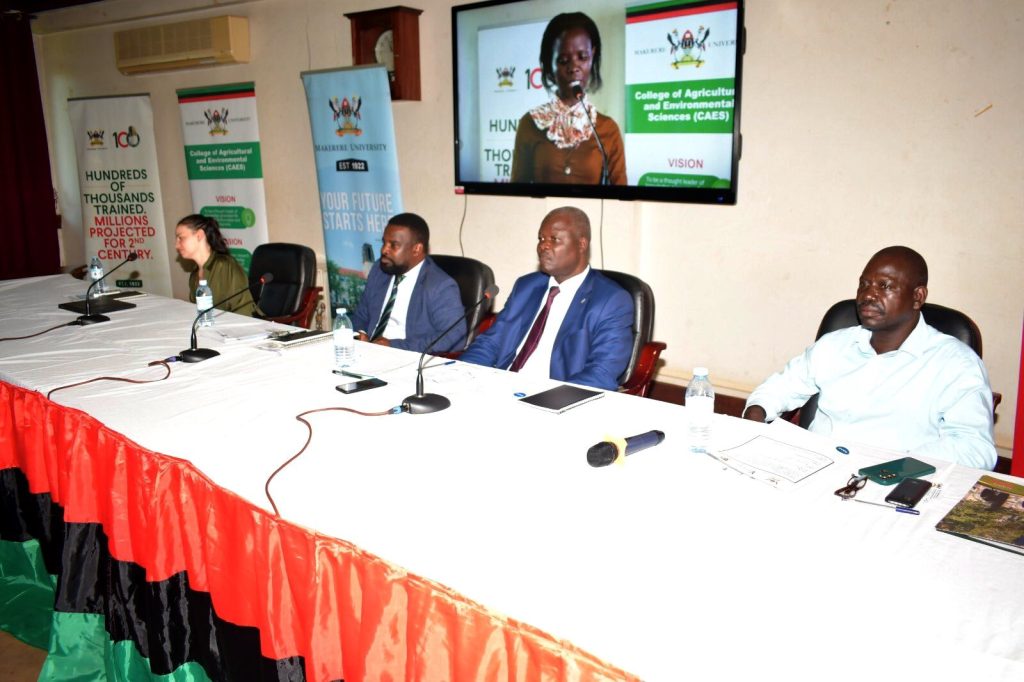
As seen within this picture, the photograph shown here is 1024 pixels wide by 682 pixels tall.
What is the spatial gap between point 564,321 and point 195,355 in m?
1.35

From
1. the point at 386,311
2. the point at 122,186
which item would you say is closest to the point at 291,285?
the point at 386,311

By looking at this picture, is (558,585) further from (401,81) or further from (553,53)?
(401,81)

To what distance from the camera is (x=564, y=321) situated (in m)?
2.98

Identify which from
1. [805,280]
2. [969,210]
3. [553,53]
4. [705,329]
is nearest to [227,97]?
[553,53]

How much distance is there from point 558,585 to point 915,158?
2.88 meters

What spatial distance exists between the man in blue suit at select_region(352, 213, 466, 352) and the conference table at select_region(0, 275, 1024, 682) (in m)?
0.84

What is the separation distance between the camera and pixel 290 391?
7.83 feet

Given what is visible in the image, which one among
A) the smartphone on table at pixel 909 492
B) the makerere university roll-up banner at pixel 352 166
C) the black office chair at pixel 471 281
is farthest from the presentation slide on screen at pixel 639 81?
the smartphone on table at pixel 909 492

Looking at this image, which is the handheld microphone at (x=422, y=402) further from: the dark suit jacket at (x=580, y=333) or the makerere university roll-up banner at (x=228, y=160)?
the makerere university roll-up banner at (x=228, y=160)

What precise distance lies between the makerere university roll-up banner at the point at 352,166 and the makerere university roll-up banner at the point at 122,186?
2146 millimetres

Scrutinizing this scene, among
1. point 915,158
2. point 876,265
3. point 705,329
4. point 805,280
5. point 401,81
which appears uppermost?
point 401,81

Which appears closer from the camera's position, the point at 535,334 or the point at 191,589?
the point at 191,589

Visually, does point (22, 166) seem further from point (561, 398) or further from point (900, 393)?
point (900, 393)

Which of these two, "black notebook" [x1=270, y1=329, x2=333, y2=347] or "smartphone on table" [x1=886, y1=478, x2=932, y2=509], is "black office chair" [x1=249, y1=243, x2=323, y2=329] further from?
"smartphone on table" [x1=886, y1=478, x2=932, y2=509]
